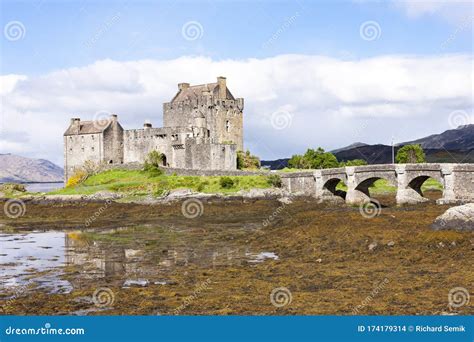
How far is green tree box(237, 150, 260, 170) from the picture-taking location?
7412cm

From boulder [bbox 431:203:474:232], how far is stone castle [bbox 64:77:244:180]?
46.4 metres

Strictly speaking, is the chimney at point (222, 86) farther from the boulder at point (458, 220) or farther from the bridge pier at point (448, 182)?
the boulder at point (458, 220)

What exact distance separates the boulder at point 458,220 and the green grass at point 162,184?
115ft

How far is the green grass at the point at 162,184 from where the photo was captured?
59719 millimetres

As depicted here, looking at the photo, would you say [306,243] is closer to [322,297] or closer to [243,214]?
[322,297]

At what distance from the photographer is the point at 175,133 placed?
72375mm

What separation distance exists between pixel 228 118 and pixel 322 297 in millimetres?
62337

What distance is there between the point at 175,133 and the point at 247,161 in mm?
10572

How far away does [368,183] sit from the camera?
2112 inches

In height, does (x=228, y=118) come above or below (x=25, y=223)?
above

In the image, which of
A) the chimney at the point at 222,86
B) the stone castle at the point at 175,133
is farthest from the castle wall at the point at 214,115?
the chimney at the point at 222,86

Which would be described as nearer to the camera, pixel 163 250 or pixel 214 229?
pixel 163 250

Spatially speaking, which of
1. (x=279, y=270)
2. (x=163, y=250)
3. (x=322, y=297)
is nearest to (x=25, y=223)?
(x=163, y=250)

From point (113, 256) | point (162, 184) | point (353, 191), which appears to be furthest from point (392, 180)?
point (113, 256)
